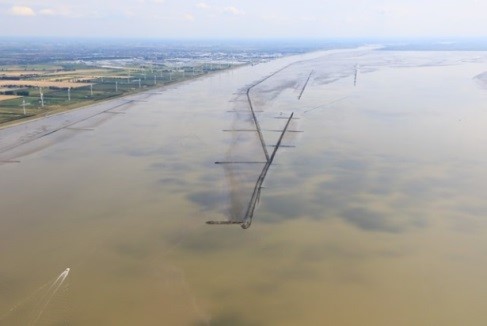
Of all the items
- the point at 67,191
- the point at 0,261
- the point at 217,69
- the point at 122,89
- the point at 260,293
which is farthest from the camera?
the point at 217,69

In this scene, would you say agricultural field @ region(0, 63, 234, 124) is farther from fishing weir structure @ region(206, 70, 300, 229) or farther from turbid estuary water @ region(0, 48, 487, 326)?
fishing weir structure @ region(206, 70, 300, 229)

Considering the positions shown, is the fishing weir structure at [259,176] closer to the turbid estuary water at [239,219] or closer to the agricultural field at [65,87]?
Result: the turbid estuary water at [239,219]

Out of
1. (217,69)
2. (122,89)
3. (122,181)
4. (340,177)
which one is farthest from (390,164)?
(217,69)

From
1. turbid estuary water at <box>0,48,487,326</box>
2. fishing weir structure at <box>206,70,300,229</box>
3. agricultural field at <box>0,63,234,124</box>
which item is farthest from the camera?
agricultural field at <box>0,63,234,124</box>

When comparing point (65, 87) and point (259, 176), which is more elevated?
point (259, 176)

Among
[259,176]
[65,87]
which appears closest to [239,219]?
[259,176]

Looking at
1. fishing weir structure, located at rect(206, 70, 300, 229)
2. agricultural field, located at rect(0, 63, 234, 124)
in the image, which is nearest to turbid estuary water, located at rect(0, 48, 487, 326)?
fishing weir structure, located at rect(206, 70, 300, 229)

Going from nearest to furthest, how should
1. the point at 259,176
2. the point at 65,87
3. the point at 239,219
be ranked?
the point at 239,219
the point at 259,176
the point at 65,87

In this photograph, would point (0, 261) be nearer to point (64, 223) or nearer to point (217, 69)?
point (64, 223)

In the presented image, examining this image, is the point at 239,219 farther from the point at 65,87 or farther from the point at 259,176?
the point at 65,87
